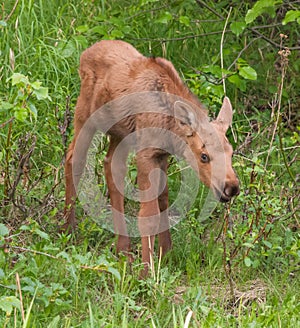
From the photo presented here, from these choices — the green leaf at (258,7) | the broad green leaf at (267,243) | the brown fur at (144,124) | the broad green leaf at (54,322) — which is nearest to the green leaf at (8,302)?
the broad green leaf at (54,322)

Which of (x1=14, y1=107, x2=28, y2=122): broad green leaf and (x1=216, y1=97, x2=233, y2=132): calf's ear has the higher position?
(x1=14, y1=107, x2=28, y2=122): broad green leaf

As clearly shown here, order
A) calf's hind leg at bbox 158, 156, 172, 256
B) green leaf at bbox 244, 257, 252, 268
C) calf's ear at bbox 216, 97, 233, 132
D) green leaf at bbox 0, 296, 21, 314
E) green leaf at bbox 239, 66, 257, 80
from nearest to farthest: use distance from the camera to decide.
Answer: green leaf at bbox 0, 296, 21, 314, green leaf at bbox 244, 257, 252, 268, calf's ear at bbox 216, 97, 233, 132, calf's hind leg at bbox 158, 156, 172, 256, green leaf at bbox 239, 66, 257, 80

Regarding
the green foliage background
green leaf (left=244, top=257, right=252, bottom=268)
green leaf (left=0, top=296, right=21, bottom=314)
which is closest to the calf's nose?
the green foliage background

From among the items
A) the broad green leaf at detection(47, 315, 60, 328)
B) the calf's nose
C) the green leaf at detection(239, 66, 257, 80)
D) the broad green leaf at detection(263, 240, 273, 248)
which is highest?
the green leaf at detection(239, 66, 257, 80)

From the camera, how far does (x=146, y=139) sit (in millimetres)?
6539

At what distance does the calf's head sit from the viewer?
20.1ft

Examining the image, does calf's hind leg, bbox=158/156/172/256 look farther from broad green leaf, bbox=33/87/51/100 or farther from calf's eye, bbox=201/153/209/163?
broad green leaf, bbox=33/87/51/100

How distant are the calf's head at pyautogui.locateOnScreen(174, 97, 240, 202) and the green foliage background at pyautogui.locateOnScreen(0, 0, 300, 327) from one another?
0.51 feet

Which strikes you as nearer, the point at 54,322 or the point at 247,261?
the point at 54,322

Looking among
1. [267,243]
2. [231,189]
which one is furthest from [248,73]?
[267,243]

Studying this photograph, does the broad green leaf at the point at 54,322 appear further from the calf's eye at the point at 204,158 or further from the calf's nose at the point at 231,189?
the calf's eye at the point at 204,158

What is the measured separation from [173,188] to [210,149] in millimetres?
1427

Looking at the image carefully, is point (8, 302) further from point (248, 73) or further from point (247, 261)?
point (248, 73)

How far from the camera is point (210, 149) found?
6.29 m
